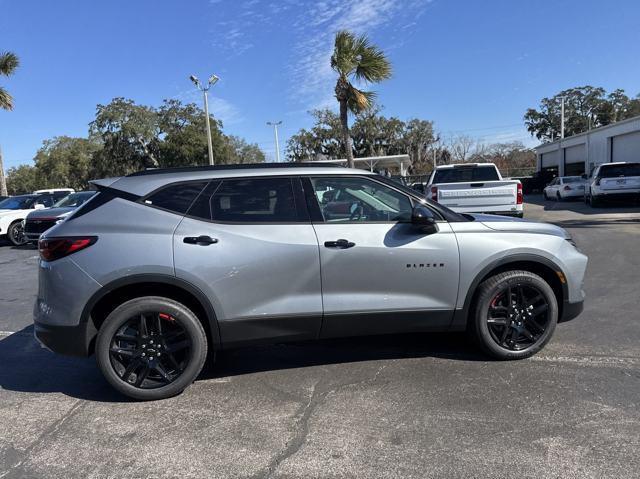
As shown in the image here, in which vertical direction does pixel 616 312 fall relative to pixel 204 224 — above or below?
below

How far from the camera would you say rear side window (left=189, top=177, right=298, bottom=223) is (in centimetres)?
386

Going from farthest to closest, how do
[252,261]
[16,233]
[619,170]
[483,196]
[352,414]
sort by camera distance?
1. [619,170]
2. [16,233]
3. [483,196]
4. [252,261]
5. [352,414]

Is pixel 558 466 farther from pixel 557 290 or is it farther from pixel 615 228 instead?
pixel 615 228

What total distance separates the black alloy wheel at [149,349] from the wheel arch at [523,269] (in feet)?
7.43

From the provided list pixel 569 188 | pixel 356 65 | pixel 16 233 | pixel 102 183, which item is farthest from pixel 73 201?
pixel 569 188

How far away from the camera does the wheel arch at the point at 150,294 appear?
364 centimetres

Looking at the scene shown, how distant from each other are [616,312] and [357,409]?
376 cm

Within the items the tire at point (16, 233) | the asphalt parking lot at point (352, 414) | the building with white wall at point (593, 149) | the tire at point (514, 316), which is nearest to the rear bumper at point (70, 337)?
the asphalt parking lot at point (352, 414)

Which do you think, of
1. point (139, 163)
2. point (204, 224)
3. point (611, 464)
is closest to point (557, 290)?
point (611, 464)

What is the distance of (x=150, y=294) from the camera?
Result: 12.6ft

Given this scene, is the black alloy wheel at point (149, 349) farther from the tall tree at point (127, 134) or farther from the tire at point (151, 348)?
the tall tree at point (127, 134)

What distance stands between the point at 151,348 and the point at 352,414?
1.60 metres

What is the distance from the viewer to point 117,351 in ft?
12.3

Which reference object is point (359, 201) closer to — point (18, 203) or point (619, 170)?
point (18, 203)
